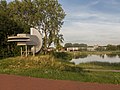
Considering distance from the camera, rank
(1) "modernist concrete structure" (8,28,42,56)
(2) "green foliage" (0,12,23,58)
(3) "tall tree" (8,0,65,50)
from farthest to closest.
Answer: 1. (3) "tall tree" (8,0,65,50)
2. (2) "green foliage" (0,12,23,58)
3. (1) "modernist concrete structure" (8,28,42,56)

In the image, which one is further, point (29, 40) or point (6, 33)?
point (6, 33)

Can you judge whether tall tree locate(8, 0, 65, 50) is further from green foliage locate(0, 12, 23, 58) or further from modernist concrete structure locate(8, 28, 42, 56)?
modernist concrete structure locate(8, 28, 42, 56)

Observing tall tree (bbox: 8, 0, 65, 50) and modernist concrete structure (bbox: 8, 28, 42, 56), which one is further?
tall tree (bbox: 8, 0, 65, 50)

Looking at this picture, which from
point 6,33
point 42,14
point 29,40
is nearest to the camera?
point 29,40

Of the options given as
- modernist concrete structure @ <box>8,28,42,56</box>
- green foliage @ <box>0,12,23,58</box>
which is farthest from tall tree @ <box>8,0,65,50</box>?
modernist concrete structure @ <box>8,28,42,56</box>

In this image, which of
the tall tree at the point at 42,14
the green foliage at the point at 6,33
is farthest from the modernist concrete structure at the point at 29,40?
the tall tree at the point at 42,14

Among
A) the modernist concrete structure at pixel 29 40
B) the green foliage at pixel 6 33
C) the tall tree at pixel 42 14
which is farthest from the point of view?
the tall tree at pixel 42 14

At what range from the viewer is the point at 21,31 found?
48.0 metres

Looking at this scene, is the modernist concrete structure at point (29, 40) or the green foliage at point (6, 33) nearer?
the modernist concrete structure at point (29, 40)

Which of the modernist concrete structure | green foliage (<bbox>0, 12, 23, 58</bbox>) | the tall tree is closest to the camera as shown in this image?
the modernist concrete structure

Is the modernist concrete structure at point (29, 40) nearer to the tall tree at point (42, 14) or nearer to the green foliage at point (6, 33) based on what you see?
the green foliage at point (6, 33)

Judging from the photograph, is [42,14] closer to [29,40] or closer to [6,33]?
[6,33]

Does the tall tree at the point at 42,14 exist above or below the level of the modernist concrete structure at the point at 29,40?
above

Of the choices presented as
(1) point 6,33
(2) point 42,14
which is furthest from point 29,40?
(2) point 42,14
